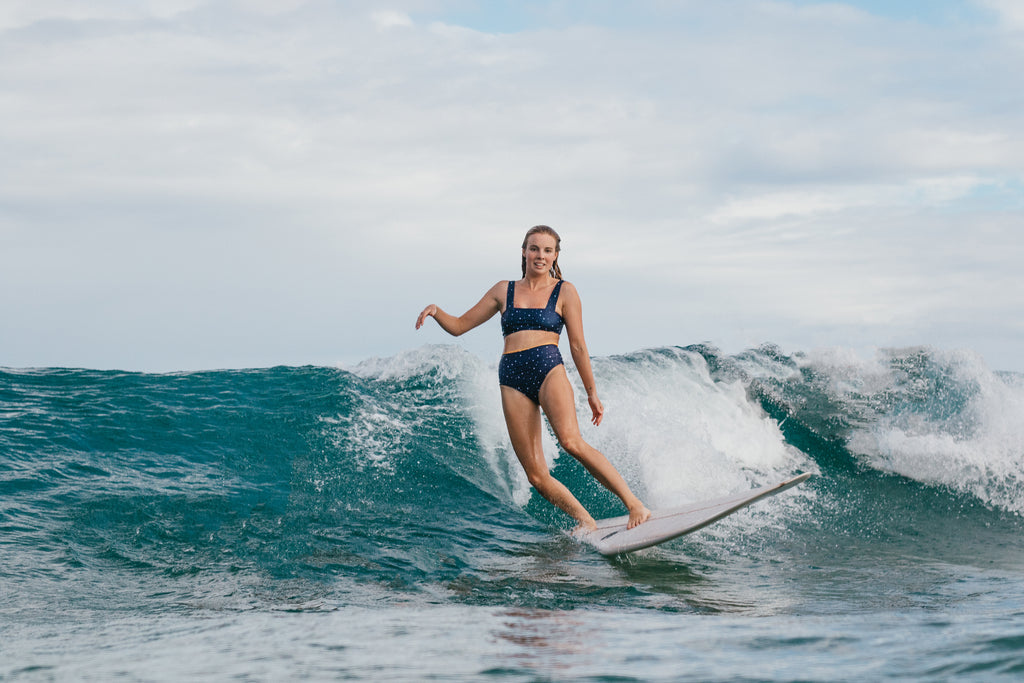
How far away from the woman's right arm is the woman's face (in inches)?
13.1

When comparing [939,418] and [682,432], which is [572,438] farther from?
[939,418]

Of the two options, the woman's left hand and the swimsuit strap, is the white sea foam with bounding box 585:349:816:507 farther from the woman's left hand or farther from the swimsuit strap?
the swimsuit strap

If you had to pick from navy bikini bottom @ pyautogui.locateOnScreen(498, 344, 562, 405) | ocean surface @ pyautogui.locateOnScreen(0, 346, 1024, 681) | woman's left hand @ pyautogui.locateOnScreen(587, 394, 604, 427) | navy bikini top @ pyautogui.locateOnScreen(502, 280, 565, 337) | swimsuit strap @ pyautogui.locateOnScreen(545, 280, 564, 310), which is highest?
swimsuit strap @ pyautogui.locateOnScreen(545, 280, 564, 310)

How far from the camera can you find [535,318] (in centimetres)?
590

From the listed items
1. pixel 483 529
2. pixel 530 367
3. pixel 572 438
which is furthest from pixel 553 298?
pixel 483 529

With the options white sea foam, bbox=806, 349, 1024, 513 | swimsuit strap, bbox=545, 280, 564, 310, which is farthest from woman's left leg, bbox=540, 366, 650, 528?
white sea foam, bbox=806, 349, 1024, 513

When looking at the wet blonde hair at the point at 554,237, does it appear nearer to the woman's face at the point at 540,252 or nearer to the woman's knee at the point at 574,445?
the woman's face at the point at 540,252

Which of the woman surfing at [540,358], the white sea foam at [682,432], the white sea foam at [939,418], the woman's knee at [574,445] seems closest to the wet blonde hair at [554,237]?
the woman surfing at [540,358]

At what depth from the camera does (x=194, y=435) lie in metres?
8.47

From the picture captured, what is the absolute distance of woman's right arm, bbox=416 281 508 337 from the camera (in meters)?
6.11

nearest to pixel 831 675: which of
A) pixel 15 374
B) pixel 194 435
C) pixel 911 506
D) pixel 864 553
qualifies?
pixel 864 553

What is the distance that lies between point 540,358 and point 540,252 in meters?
0.75

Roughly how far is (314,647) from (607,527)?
3027mm

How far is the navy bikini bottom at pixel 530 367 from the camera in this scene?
19.3 feet
